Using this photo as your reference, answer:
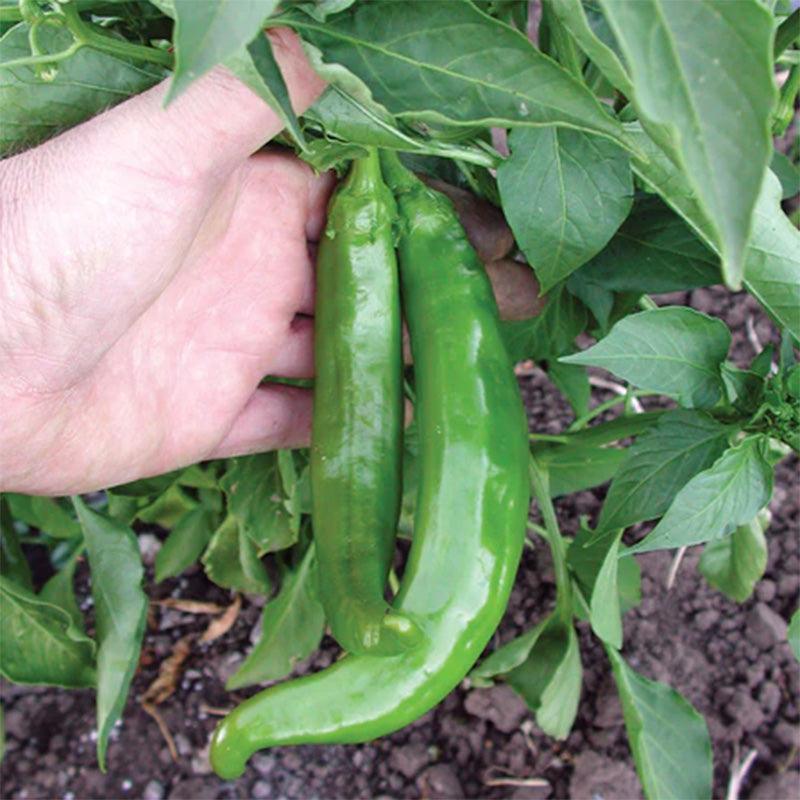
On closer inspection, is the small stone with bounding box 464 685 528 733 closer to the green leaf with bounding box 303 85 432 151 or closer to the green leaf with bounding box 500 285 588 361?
the green leaf with bounding box 500 285 588 361

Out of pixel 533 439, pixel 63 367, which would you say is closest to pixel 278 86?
pixel 63 367

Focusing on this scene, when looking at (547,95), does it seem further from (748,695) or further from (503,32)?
(748,695)

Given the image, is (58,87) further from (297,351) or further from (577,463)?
(577,463)

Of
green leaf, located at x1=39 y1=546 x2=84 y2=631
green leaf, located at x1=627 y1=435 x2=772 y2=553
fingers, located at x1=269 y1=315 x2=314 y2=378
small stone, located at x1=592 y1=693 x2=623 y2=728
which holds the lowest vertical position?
small stone, located at x1=592 y1=693 x2=623 y2=728

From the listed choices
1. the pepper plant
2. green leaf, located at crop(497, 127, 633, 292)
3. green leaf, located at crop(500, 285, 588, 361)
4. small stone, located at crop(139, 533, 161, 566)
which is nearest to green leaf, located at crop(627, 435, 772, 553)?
the pepper plant

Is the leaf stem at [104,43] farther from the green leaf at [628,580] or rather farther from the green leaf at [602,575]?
the green leaf at [628,580]

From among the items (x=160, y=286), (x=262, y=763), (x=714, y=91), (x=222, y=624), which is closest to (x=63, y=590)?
(x=222, y=624)
